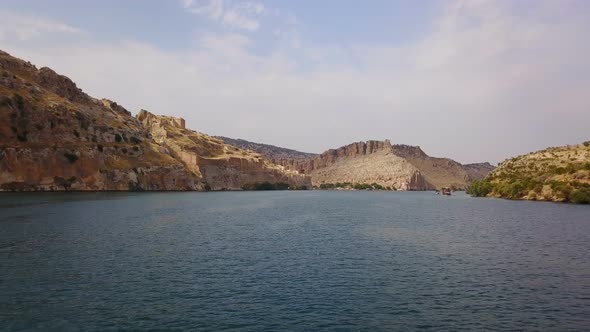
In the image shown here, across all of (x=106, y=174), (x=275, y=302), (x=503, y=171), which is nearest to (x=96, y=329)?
(x=275, y=302)

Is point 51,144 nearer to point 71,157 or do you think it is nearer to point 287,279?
point 71,157

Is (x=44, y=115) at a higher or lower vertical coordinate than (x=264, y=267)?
higher

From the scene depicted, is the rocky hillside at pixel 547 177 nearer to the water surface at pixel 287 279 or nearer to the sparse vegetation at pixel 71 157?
the water surface at pixel 287 279

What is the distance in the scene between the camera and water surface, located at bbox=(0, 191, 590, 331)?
1107 inches

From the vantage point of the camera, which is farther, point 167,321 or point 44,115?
point 44,115

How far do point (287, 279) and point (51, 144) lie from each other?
15496 centimetres

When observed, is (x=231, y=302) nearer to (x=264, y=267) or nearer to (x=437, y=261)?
(x=264, y=267)

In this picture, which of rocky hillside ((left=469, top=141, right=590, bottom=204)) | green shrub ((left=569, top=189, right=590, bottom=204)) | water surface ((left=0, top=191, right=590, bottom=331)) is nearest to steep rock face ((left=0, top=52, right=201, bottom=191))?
water surface ((left=0, top=191, right=590, bottom=331))

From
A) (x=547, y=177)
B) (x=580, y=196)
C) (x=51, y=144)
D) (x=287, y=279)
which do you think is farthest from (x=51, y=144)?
(x=547, y=177)

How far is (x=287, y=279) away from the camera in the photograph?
38.1 m

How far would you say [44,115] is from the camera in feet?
552

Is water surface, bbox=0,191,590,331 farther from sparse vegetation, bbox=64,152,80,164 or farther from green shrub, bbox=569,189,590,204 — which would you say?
sparse vegetation, bbox=64,152,80,164

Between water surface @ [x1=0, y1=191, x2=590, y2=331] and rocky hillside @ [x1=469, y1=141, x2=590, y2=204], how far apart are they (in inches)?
3112

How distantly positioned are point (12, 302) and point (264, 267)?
66.9ft
